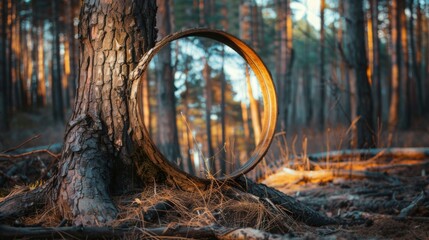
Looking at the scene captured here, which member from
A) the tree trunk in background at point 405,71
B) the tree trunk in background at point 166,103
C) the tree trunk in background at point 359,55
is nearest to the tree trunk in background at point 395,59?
the tree trunk in background at point 405,71

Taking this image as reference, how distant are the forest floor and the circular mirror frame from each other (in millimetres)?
223

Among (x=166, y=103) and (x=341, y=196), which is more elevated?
(x=166, y=103)

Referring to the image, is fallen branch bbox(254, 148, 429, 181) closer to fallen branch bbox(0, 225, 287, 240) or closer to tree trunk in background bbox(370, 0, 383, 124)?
fallen branch bbox(0, 225, 287, 240)

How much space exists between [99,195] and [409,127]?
61.6ft

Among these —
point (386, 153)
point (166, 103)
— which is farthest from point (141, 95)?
point (166, 103)

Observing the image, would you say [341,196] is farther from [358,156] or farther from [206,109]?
[206,109]

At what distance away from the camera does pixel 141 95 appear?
3.25m

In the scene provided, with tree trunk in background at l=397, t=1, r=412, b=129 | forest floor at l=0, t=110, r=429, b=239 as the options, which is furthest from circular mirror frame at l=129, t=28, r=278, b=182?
tree trunk in background at l=397, t=1, r=412, b=129

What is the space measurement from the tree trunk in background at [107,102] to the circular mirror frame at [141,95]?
90mm

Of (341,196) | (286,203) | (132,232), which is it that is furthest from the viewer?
(341,196)

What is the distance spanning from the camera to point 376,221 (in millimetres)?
3377

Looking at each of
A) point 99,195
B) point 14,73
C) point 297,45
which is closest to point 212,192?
point 99,195

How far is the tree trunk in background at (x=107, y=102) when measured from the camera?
2973mm

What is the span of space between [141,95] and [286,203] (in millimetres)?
1434
